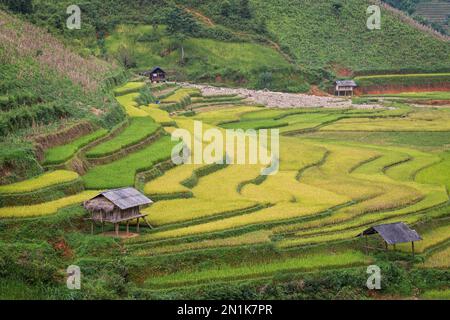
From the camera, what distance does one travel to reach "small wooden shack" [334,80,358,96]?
208 ft

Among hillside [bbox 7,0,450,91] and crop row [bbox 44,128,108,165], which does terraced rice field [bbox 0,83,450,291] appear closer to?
crop row [bbox 44,128,108,165]

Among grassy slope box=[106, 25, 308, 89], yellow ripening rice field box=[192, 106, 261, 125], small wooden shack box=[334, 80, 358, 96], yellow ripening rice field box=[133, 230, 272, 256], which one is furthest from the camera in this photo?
grassy slope box=[106, 25, 308, 89]

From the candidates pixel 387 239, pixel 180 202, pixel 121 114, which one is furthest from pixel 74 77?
pixel 387 239

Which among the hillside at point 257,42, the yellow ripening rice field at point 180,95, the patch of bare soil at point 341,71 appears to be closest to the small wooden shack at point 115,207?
the yellow ripening rice field at point 180,95

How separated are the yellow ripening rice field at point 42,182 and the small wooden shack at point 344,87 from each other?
138 feet

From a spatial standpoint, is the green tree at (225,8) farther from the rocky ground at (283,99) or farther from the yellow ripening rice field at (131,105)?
the yellow ripening rice field at (131,105)

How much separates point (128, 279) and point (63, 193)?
4.93 meters

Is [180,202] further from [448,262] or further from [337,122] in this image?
[337,122]

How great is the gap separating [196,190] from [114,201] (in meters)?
5.76

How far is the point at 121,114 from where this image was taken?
34.8m

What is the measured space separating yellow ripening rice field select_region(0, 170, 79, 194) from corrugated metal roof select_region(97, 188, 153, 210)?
2.47m

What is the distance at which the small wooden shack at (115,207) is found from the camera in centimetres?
2072

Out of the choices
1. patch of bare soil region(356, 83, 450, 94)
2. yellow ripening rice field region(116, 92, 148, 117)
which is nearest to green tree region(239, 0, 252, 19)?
patch of bare soil region(356, 83, 450, 94)

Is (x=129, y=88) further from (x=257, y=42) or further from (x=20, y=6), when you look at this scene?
(x=257, y=42)
